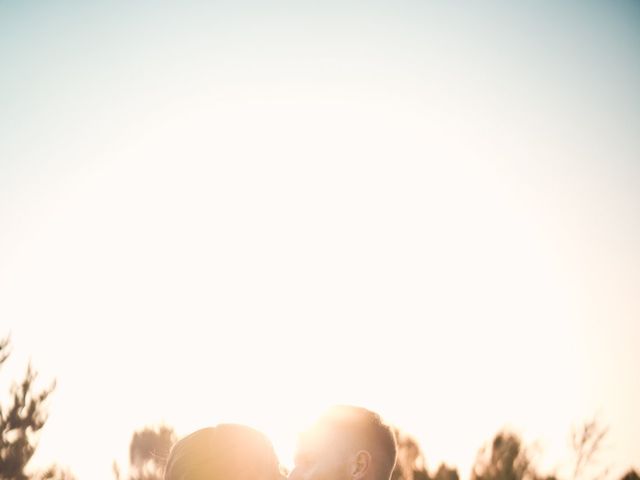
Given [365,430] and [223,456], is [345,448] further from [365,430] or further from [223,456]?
[223,456]

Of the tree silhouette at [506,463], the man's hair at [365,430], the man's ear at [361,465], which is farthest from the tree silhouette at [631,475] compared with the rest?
the man's ear at [361,465]

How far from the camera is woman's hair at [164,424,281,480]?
2.03 m

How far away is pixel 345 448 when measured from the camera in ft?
7.36

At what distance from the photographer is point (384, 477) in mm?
2371

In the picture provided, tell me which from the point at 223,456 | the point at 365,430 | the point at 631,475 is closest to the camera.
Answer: the point at 223,456

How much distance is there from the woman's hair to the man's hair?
0.95ft

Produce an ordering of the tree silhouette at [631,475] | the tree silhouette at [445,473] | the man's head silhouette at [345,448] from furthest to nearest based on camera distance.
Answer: the tree silhouette at [445,473]
the tree silhouette at [631,475]
the man's head silhouette at [345,448]

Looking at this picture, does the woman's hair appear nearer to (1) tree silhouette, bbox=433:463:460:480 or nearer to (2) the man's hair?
(2) the man's hair

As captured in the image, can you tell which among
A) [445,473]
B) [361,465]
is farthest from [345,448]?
[445,473]

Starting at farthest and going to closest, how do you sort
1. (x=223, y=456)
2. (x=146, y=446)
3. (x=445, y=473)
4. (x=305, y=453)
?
1. (x=146, y=446)
2. (x=445, y=473)
3. (x=305, y=453)
4. (x=223, y=456)

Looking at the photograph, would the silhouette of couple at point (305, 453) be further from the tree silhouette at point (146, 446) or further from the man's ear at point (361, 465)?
the tree silhouette at point (146, 446)

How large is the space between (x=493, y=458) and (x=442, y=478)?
4.31ft

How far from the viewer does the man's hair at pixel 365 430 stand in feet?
7.52

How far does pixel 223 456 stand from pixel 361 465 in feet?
2.06
